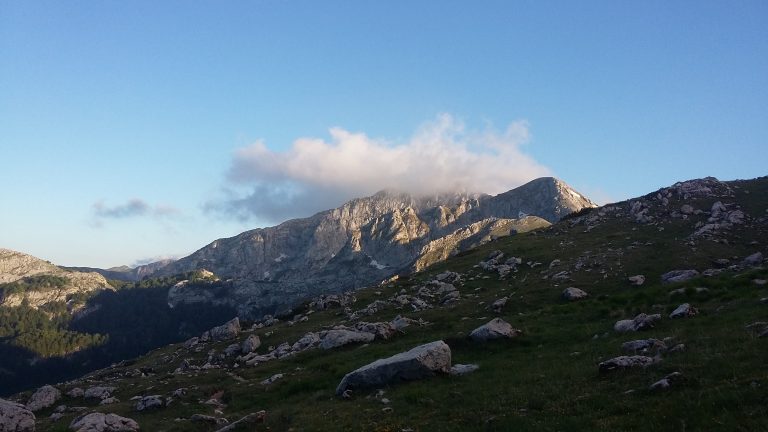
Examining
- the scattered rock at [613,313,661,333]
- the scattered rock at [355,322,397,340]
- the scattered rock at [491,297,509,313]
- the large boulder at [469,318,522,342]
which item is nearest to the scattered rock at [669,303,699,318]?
the scattered rock at [613,313,661,333]

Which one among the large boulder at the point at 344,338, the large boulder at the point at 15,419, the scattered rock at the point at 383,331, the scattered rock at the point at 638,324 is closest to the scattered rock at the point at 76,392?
the large boulder at the point at 15,419

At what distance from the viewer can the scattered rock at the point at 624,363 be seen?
80.4 ft

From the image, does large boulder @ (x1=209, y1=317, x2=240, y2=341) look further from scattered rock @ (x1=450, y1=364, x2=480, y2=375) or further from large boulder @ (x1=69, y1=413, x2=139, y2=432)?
scattered rock @ (x1=450, y1=364, x2=480, y2=375)

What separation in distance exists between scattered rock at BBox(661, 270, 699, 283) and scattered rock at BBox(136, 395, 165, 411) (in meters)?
51.4

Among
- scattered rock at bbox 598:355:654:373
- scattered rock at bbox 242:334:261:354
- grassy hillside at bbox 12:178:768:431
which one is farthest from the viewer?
scattered rock at bbox 242:334:261:354

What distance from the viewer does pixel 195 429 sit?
31031 mm

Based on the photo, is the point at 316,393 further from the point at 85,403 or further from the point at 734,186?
the point at 734,186

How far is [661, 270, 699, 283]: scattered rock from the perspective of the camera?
176 feet

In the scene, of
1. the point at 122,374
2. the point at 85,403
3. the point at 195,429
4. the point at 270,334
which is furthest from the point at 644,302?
the point at 122,374

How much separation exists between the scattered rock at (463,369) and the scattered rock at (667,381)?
12.9 metres

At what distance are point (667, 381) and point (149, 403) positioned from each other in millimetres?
36253

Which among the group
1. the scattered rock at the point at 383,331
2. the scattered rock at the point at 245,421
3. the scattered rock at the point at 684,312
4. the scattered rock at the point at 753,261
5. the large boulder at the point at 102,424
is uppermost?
the scattered rock at the point at 753,261

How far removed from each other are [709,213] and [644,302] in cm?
5397

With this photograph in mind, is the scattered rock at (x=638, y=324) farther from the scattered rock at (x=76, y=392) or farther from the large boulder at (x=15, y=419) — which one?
the scattered rock at (x=76, y=392)
